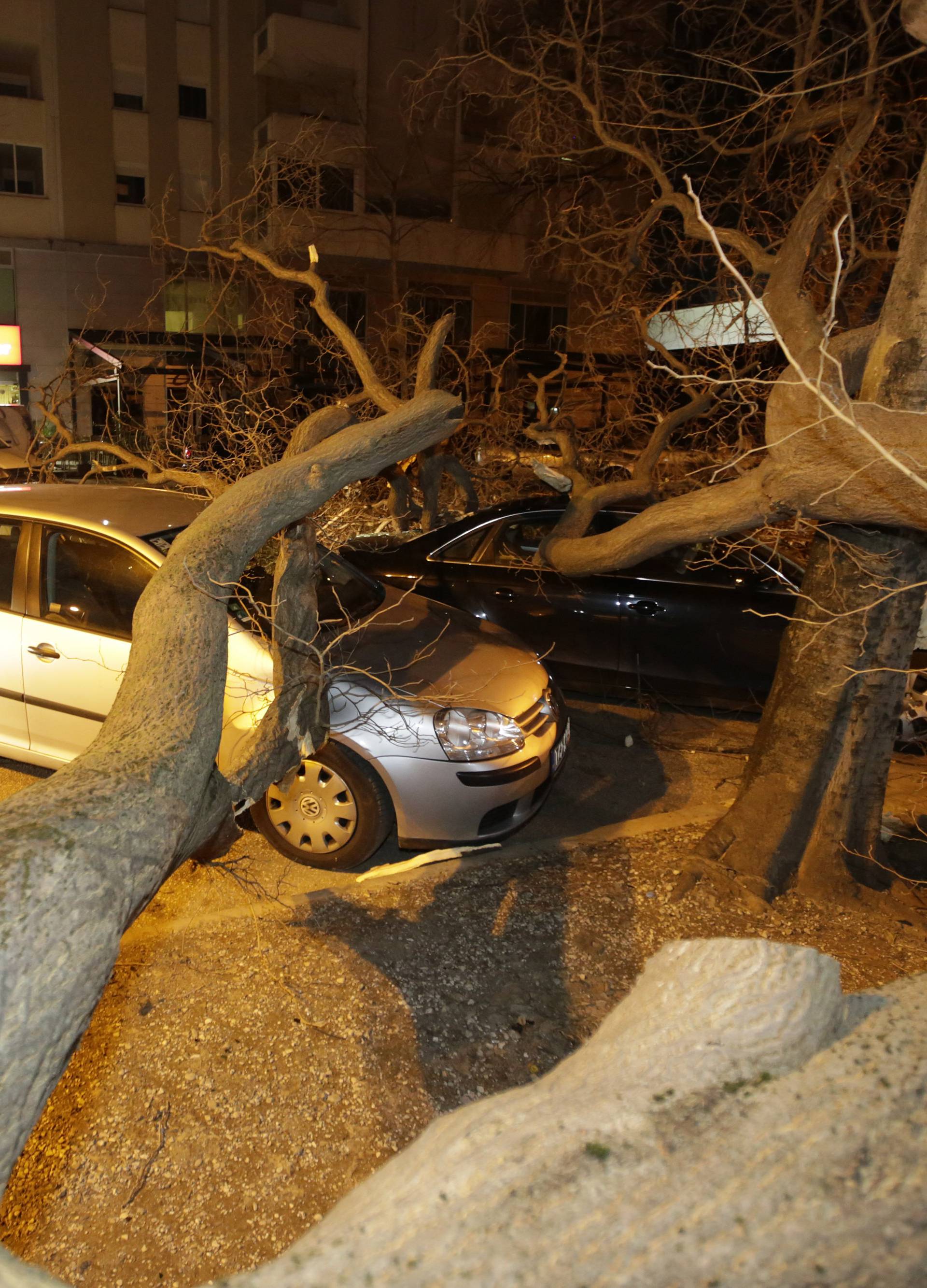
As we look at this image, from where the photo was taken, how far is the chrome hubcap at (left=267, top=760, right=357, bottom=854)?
437 centimetres

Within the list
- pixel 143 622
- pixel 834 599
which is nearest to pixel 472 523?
pixel 834 599

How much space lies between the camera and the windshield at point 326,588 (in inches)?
187

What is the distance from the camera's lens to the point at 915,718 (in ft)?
20.6

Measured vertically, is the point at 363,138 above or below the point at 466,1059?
above

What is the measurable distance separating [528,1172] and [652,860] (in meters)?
3.64

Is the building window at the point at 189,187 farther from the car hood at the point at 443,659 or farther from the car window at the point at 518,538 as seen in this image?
the car hood at the point at 443,659

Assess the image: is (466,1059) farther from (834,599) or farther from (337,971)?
(834,599)

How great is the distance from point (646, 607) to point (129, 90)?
24955mm

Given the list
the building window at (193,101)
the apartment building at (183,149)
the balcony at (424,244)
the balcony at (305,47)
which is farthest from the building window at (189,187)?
the balcony at (424,244)

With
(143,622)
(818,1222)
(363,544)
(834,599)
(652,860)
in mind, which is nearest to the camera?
(818,1222)

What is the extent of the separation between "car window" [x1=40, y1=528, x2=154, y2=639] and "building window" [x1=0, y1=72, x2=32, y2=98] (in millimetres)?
24887

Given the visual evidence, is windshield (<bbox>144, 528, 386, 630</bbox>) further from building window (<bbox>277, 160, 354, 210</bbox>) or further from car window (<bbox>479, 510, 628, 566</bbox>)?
building window (<bbox>277, 160, 354, 210</bbox>)

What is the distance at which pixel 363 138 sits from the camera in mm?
21266

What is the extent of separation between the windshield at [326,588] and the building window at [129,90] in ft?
80.1
